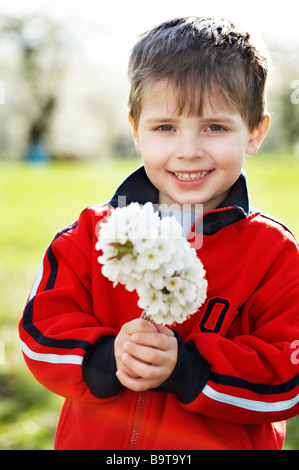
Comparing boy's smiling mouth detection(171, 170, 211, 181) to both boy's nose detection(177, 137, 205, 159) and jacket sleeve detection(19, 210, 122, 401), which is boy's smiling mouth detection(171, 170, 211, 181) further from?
jacket sleeve detection(19, 210, 122, 401)

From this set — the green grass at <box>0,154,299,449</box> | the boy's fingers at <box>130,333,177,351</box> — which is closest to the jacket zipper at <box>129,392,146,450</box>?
the boy's fingers at <box>130,333,177,351</box>

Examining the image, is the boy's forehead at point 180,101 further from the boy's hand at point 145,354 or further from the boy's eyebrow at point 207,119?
the boy's hand at point 145,354

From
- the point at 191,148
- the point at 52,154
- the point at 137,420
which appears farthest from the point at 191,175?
the point at 52,154

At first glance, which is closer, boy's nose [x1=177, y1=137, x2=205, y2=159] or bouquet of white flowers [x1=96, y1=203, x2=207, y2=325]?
bouquet of white flowers [x1=96, y1=203, x2=207, y2=325]

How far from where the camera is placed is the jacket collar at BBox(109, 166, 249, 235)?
214cm

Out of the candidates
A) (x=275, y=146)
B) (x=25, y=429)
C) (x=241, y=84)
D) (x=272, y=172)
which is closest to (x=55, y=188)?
(x=272, y=172)

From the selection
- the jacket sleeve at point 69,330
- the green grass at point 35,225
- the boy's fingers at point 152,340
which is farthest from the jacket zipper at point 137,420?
the green grass at point 35,225

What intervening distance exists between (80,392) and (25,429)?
1.99 m

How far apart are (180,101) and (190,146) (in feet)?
0.56

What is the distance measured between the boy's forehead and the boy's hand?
0.81 meters

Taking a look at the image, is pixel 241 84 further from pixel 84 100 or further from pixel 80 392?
pixel 84 100

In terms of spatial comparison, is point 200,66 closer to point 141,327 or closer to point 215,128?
point 215,128

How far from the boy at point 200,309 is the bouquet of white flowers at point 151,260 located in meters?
0.24

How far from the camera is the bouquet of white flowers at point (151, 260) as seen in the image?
150 centimetres
